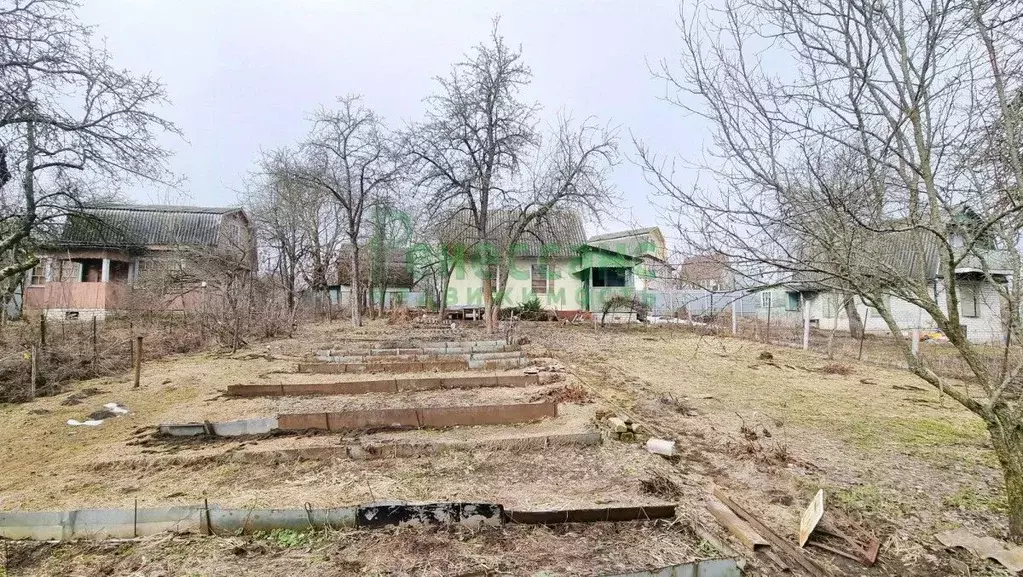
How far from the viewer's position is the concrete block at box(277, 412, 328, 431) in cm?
488

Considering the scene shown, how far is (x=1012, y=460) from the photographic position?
2.70m

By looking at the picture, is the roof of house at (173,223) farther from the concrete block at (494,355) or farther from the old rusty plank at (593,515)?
the old rusty plank at (593,515)

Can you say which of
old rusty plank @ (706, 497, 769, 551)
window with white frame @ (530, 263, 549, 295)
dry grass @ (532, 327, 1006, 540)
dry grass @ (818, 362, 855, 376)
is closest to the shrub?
window with white frame @ (530, 263, 549, 295)

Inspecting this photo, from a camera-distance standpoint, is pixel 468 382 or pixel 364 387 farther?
pixel 468 382

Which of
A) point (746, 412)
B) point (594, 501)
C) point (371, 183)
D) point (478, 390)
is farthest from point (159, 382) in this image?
Result: point (371, 183)

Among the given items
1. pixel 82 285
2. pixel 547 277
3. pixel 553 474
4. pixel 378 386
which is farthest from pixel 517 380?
pixel 82 285

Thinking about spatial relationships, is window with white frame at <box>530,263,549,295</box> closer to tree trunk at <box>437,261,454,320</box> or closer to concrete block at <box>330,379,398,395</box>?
tree trunk at <box>437,261,454,320</box>

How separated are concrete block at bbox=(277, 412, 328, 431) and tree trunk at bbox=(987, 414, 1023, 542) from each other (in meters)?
5.28

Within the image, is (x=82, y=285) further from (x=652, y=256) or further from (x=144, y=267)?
(x=652, y=256)

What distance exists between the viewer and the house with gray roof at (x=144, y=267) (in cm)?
1566

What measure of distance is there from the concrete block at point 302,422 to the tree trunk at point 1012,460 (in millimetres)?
5284

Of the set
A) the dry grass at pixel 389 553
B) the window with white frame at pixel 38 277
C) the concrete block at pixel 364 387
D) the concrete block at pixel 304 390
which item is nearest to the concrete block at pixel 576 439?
the dry grass at pixel 389 553

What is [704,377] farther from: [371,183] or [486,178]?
[371,183]

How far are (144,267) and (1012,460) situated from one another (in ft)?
83.6
